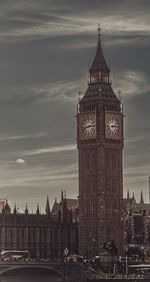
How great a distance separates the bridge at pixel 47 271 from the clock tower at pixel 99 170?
1591 centimetres

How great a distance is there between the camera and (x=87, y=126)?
598 feet

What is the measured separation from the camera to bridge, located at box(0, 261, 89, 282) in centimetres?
15125

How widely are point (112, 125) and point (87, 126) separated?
4.07 meters

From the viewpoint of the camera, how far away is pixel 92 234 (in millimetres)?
180250

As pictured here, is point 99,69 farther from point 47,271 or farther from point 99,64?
point 47,271

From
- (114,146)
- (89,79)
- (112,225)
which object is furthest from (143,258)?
(89,79)

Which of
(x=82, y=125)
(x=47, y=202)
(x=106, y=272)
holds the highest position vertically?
(x=82, y=125)

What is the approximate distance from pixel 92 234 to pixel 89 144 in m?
14.5

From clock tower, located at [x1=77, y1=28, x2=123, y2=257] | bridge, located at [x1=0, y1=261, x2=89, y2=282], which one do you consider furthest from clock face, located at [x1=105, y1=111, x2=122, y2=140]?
bridge, located at [x1=0, y1=261, x2=89, y2=282]

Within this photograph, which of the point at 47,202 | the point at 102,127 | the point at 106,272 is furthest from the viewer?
the point at 47,202

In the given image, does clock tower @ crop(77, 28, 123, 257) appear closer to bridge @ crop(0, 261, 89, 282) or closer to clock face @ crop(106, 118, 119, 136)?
clock face @ crop(106, 118, 119, 136)

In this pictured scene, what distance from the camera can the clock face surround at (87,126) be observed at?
181 meters

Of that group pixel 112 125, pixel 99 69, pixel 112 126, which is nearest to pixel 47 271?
pixel 112 126

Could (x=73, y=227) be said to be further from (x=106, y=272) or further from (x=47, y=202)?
(x=106, y=272)
